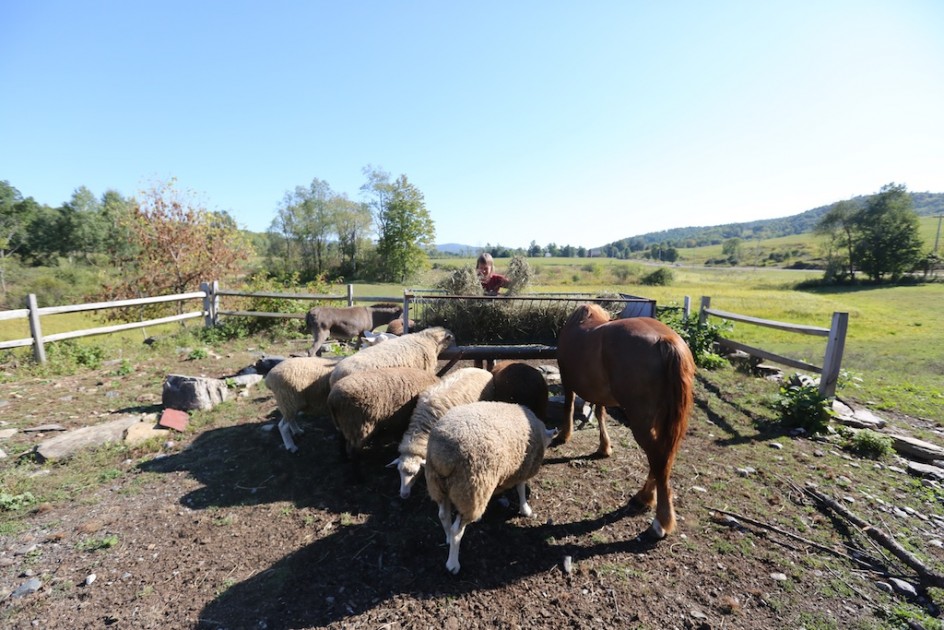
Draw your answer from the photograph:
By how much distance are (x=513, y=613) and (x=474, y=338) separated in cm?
403

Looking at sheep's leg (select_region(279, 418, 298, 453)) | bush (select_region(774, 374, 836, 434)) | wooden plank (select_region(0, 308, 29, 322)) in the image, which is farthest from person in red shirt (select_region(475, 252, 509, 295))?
wooden plank (select_region(0, 308, 29, 322))

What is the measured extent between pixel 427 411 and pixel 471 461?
128cm

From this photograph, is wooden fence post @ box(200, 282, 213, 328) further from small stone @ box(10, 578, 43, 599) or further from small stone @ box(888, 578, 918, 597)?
small stone @ box(888, 578, 918, 597)

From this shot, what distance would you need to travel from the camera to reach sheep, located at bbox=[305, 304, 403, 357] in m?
9.58

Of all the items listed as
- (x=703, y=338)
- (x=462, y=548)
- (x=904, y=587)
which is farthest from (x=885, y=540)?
(x=703, y=338)

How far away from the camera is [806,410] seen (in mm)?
5918

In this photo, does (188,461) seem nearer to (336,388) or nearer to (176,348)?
(336,388)

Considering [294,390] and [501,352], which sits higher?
[501,352]

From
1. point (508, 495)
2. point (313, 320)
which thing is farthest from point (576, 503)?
point (313, 320)

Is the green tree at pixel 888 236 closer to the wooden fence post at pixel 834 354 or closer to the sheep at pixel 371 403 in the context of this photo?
the wooden fence post at pixel 834 354

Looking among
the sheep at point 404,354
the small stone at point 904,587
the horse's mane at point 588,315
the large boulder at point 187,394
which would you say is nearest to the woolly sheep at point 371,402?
the sheep at point 404,354

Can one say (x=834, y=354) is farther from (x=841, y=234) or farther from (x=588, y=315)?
(x=841, y=234)

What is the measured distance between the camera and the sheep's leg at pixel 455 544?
127 inches

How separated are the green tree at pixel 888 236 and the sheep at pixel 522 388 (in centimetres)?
5054
